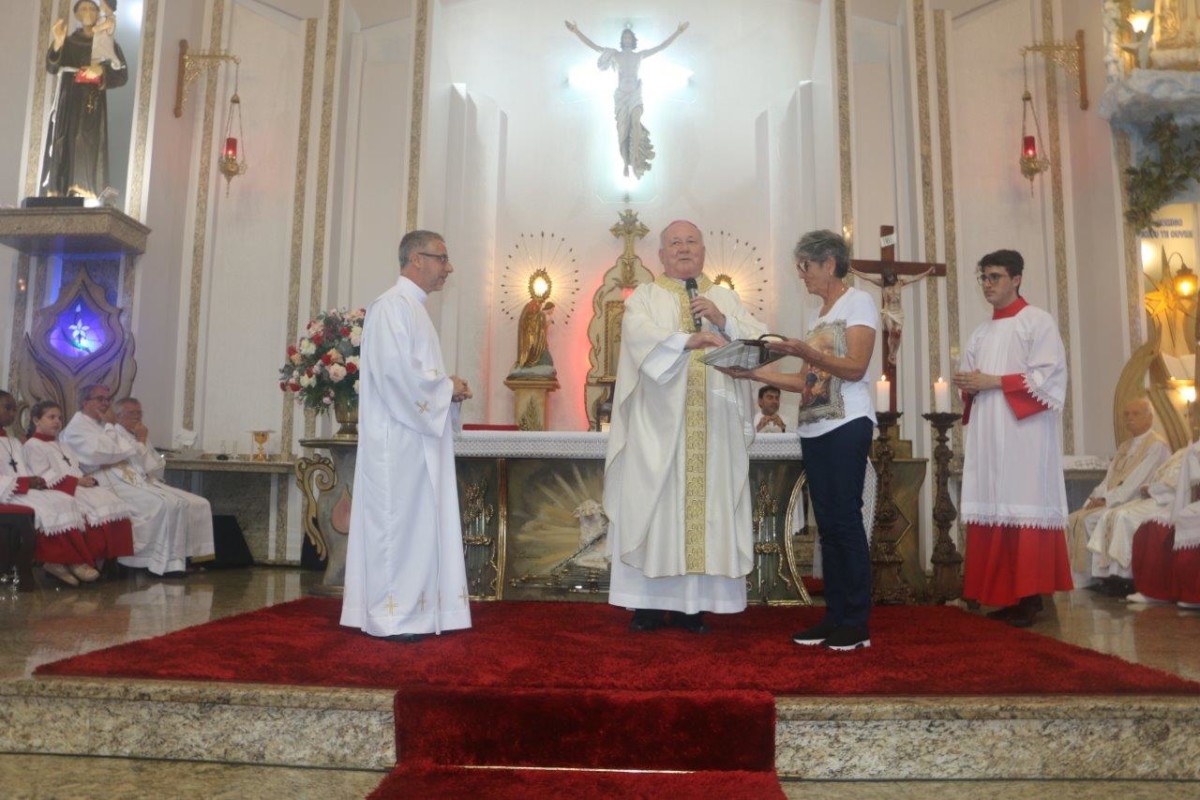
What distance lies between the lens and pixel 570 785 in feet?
10.7

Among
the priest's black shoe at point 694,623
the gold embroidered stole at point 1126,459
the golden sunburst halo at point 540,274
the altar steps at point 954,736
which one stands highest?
the golden sunburst halo at point 540,274

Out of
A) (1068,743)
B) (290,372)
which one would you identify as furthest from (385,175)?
(1068,743)

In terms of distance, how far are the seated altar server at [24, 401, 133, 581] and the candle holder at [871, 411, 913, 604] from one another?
5.63 meters

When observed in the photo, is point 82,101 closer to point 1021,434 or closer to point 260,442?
point 260,442

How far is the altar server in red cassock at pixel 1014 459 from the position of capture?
565 centimetres

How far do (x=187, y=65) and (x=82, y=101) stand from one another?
1.13 metres

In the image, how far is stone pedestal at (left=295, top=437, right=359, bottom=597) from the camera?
7102mm

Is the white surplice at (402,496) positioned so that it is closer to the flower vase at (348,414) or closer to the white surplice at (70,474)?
the flower vase at (348,414)

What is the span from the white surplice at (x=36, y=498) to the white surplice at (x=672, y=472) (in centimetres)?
460

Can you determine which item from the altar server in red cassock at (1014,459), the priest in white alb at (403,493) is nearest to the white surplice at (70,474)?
the priest in white alb at (403,493)

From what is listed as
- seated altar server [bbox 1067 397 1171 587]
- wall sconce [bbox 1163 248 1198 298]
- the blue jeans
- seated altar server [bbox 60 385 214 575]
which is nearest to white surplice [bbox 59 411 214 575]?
seated altar server [bbox 60 385 214 575]

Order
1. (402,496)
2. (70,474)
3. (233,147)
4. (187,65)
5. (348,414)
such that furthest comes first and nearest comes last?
(187,65), (233,147), (70,474), (348,414), (402,496)

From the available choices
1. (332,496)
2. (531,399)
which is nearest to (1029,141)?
(531,399)

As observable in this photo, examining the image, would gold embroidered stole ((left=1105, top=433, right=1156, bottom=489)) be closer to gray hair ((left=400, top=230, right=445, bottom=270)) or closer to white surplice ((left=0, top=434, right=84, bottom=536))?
gray hair ((left=400, top=230, right=445, bottom=270))
